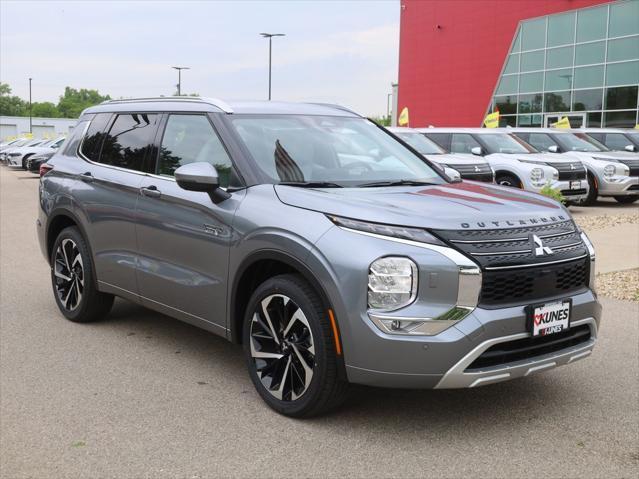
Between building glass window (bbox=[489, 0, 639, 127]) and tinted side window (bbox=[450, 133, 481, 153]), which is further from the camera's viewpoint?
building glass window (bbox=[489, 0, 639, 127])

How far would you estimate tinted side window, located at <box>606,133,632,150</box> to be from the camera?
1872 cm

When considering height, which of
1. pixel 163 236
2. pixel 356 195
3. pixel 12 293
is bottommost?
pixel 12 293

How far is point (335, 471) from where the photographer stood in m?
3.50

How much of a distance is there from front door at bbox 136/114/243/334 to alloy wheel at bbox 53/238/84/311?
3.51 ft

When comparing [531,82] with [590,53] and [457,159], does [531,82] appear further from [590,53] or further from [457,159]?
[457,159]

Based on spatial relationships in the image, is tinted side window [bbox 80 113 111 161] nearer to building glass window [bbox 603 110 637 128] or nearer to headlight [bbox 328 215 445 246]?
headlight [bbox 328 215 445 246]

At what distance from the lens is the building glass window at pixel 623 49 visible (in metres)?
31.9

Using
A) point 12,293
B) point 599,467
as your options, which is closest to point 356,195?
point 599,467

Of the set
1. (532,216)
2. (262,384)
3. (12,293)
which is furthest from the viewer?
(12,293)

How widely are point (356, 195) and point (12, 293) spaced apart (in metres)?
4.65

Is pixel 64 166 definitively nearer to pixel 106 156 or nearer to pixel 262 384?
pixel 106 156

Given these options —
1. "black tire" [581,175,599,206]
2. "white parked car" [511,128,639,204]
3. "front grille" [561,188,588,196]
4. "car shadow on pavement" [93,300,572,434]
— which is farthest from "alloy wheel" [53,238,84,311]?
"black tire" [581,175,599,206]

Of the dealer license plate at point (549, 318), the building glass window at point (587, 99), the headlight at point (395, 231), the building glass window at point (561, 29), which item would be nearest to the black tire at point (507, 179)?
the dealer license plate at point (549, 318)

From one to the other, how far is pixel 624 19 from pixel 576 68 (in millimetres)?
3153
